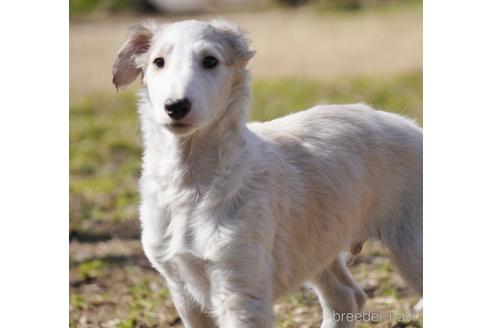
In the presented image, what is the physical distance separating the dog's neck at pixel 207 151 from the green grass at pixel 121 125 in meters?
3.40

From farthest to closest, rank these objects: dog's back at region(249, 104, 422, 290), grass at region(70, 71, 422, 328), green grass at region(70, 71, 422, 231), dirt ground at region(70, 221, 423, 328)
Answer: green grass at region(70, 71, 422, 231), grass at region(70, 71, 422, 328), dirt ground at region(70, 221, 423, 328), dog's back at region(249, 104, 422, 290)

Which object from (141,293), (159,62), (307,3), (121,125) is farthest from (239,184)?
(121,125)

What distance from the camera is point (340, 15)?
274 inches

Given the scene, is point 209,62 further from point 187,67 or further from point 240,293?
point 240,293

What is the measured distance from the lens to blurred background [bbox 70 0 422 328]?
6.06 m

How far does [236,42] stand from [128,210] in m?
3.95

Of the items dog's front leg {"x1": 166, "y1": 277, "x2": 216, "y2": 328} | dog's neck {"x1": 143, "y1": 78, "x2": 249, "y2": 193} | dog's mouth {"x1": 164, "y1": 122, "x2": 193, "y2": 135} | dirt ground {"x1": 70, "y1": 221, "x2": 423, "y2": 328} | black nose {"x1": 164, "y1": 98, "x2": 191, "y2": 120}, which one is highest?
black nose {"x1": 164, "y1": 98, "x2": 191, "y2": 120}

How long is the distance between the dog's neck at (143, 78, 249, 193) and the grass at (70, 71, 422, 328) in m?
0.36

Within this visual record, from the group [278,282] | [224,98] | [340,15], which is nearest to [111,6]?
[340,15]

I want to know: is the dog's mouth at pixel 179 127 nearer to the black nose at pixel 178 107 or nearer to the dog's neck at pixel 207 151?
the black nose at pixel 178 107

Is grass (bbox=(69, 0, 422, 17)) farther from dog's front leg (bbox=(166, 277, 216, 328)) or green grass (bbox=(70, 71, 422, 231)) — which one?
dog's front leg (bbox=(166, 277, 216, 328))

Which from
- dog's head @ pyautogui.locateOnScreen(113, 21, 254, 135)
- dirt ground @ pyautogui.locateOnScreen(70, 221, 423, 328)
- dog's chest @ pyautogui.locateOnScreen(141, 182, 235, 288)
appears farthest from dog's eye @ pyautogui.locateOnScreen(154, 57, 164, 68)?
dirt ground @ pyautogui.locateOnScreen(70, 221, 423, 328)
